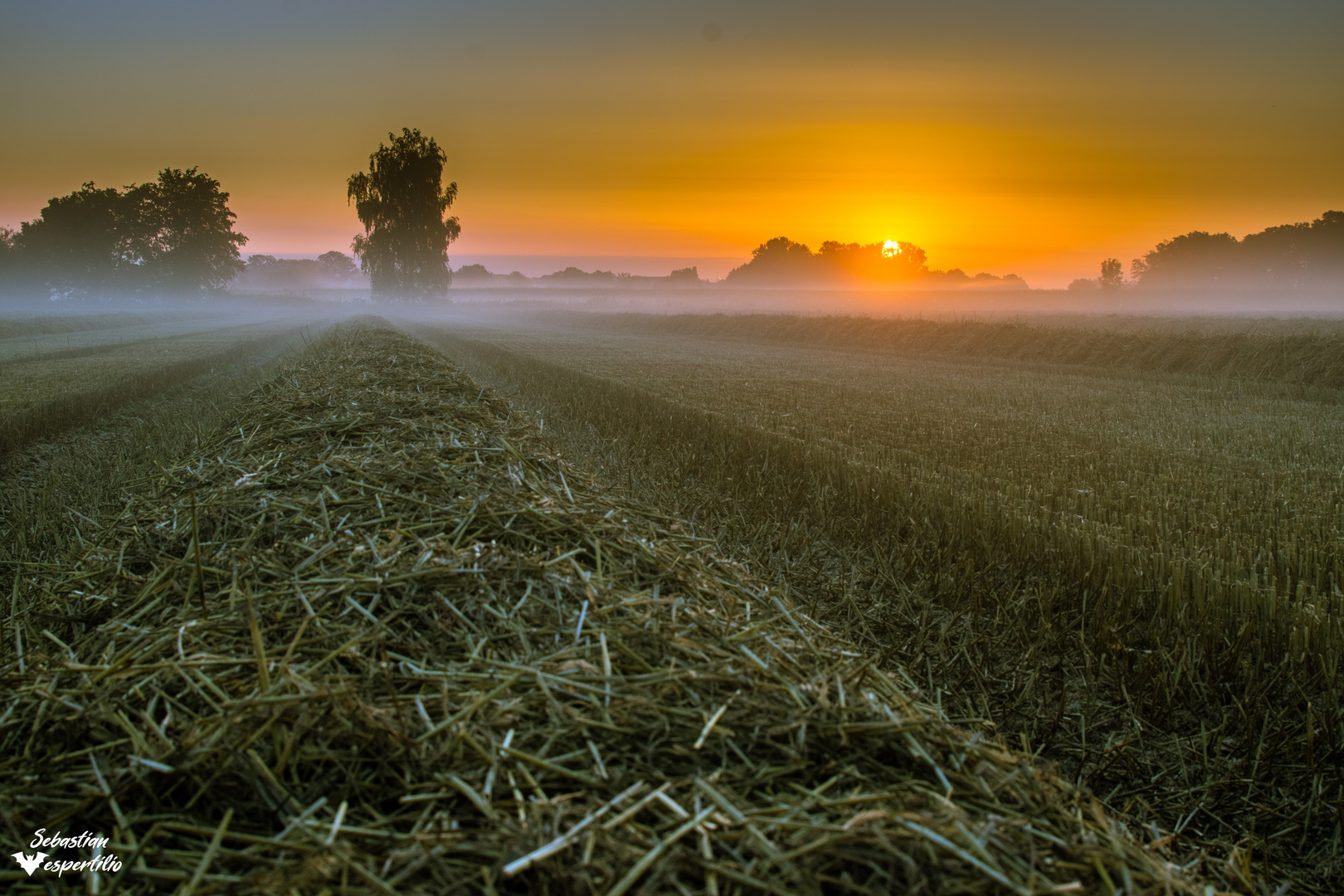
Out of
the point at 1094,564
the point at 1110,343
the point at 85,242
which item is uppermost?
the point at 85,242

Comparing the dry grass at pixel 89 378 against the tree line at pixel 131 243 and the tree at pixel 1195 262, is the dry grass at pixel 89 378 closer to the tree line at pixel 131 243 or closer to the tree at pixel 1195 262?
the tree line at pixel 131 243

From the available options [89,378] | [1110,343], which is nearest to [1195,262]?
[1110,343]

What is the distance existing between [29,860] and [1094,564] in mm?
3913

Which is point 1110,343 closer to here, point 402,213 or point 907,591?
point 907,591

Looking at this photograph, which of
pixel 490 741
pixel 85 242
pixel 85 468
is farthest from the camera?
pixel 85 242

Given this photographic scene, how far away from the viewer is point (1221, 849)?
2045 millimetres

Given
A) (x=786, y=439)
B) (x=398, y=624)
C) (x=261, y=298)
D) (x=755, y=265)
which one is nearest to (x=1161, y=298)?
(x=755, y=265)

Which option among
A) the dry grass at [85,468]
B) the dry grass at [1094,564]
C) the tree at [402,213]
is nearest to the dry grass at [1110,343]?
the dry grass at [1094,564]

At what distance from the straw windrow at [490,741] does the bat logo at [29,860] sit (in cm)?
4

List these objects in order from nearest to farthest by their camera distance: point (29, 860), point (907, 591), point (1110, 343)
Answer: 1. point (29, 860)
2. point (907, 591)
3. point (1110, 343)

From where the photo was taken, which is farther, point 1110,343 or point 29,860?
point 1110,343

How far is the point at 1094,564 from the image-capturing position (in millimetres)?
3512

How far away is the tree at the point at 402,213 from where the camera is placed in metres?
52.2

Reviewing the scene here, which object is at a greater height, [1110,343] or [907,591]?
[1110,343]
